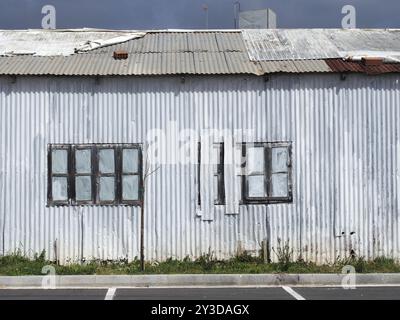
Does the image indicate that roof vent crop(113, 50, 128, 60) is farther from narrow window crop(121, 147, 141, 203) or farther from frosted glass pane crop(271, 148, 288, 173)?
frosted glass pane crop(271, 148, 288, 173)

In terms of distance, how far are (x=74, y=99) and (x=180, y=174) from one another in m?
2.84

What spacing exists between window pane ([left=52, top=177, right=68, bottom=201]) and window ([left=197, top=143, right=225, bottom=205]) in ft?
9.51

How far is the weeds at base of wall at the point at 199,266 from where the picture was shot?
17312mm

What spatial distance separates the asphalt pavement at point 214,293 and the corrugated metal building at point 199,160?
8.36ft

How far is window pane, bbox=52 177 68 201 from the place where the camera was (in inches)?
727

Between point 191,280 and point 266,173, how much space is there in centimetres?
327

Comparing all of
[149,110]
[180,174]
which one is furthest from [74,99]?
[180,174]

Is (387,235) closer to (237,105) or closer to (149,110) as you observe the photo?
(237,105)

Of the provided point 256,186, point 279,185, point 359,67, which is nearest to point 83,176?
point 256,186

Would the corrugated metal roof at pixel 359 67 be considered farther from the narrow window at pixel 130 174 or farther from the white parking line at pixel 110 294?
the white parking line at pixel 110 294

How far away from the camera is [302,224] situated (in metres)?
18.5

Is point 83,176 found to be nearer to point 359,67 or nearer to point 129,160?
point 129,160

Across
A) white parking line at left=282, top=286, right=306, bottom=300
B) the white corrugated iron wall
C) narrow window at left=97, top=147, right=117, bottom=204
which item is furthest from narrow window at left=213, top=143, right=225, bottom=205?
white parking line at left=282, top=286, right=306, bottom=300

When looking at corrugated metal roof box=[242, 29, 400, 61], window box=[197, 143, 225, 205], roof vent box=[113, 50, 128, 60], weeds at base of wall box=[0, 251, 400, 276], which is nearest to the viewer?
weeds at base of wall box=[0, 251, 400, 276]
